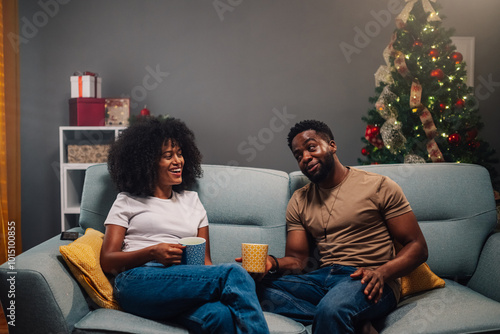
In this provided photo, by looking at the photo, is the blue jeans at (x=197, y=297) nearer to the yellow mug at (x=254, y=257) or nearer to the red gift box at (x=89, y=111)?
the yellow mug at (x=254, y=257)

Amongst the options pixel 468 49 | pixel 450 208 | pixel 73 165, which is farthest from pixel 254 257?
pixel 468 49

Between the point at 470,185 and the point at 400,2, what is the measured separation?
203 centimetres

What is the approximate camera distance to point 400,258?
5.08 ft

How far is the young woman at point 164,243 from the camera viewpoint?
54.7 inches

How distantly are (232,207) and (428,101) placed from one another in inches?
60.6

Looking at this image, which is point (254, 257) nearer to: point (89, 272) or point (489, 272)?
point (89, 272)

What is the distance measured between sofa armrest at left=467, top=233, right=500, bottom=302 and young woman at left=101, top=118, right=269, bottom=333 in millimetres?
1005

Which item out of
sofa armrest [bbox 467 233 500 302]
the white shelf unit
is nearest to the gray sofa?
sofa armrest [bbox 467 233 500 302]

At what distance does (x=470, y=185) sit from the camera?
1.94m

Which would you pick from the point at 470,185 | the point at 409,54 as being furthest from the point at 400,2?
the point at 470,185

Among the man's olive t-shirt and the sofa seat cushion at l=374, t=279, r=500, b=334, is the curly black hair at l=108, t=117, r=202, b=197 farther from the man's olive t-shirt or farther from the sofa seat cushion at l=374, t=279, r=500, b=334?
the sofa seat cushion at l=374, t=279, r=500, b=334

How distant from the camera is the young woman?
1390 mm

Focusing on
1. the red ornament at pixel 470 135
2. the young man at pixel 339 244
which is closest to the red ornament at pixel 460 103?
the red ornament at pixel 470 135

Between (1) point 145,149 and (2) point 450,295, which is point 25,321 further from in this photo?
(2) point 450,295
